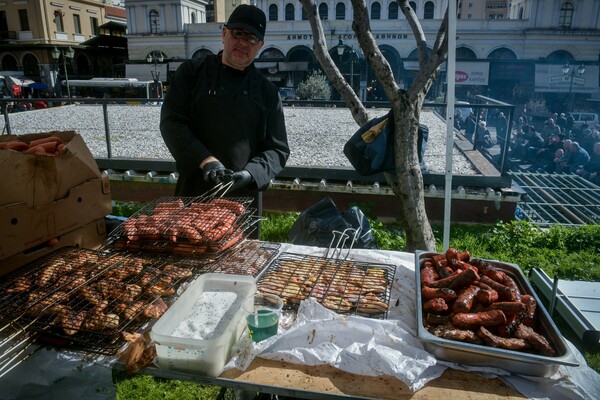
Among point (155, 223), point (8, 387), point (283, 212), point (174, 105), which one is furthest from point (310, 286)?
point (283, 212)

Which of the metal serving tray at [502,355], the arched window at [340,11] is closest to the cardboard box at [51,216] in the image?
the metal serving tray at [502,355]

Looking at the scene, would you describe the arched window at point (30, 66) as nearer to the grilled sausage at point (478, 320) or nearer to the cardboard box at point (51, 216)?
the cardboard box at point (51, 216)

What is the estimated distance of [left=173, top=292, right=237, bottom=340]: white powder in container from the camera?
171 centimetres

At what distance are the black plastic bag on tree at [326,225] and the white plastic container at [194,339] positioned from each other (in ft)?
8.96

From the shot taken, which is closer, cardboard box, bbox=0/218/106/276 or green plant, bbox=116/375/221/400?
cardboard box, bbox=0/218/106/276

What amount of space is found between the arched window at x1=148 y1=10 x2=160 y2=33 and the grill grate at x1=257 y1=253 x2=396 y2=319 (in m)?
56.6

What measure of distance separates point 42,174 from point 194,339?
149 centimetres

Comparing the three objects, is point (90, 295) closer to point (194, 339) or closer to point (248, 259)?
point (194, 339)

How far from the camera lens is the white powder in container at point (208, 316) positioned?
171 centimetres

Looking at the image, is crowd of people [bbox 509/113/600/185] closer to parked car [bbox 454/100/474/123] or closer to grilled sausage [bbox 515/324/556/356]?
parked car [bbox 454/100/474/123]

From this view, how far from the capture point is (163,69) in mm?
45031

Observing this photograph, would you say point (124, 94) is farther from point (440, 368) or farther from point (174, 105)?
point (440, 368)

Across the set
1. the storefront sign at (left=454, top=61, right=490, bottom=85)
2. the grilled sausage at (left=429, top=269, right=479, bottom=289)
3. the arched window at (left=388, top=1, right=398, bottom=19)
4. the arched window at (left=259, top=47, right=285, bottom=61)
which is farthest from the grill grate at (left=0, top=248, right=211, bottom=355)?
the arched window at (left=388, top=1, right=398, bottom=19)

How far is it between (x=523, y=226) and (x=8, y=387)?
6.33m
